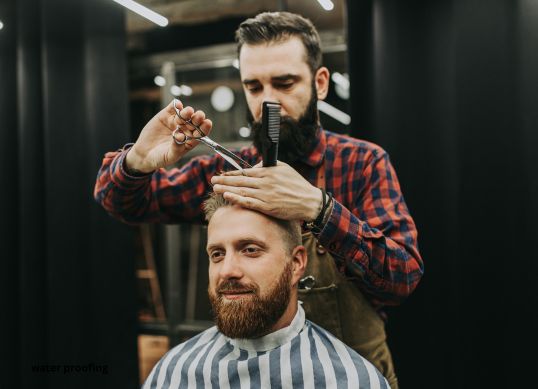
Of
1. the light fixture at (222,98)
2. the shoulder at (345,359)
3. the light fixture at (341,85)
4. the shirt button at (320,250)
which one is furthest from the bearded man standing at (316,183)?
the light fixture at (222,98)

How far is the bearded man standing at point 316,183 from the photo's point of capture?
5.15 ft

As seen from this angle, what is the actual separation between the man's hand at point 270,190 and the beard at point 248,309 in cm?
25

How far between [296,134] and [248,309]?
623mm

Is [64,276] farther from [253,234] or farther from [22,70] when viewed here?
[253,234]

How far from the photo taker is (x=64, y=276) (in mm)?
3363

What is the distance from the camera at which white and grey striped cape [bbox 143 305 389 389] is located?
5.03ft

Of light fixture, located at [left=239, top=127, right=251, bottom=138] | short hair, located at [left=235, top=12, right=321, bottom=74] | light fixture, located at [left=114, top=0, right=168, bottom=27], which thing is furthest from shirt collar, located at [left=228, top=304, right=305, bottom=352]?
light fixture, located at [left=239, top=127, right=251, bottom=138]

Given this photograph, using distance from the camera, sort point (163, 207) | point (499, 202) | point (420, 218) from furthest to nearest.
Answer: point (420, 218) → point (499, 202) → point (163, 207)

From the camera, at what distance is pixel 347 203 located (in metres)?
1.86

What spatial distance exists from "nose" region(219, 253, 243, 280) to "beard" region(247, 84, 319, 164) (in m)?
0.44

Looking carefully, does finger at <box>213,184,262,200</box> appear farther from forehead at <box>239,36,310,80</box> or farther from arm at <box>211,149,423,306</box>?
forehead at <box>239,36,310,80</box>

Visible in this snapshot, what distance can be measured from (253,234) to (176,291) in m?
3.87

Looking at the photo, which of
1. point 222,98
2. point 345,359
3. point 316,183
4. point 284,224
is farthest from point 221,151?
point 222,98

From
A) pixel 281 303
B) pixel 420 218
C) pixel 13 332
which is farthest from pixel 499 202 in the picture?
pixel 13 332
